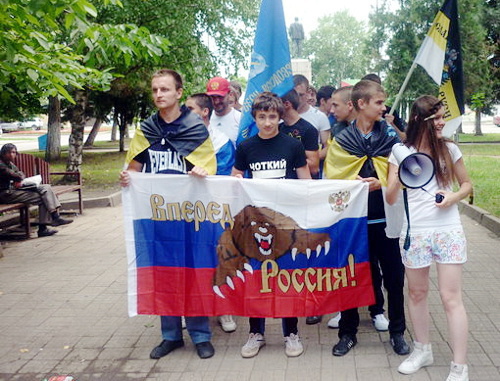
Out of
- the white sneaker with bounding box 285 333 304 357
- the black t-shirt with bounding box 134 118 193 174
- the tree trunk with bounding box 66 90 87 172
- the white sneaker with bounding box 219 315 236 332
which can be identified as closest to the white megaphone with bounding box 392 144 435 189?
Answer: the white sneaker with bounding box 285 333 304 357

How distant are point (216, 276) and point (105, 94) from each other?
2396cm

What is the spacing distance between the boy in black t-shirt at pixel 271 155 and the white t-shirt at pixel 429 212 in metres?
0.82

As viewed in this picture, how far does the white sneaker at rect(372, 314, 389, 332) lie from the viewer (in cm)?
528

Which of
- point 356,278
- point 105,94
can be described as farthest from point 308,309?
point 105,94

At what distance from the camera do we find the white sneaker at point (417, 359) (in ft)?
14.3

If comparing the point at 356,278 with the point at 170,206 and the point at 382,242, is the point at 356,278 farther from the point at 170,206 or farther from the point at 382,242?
the point at 170,206

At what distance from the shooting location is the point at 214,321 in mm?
5758

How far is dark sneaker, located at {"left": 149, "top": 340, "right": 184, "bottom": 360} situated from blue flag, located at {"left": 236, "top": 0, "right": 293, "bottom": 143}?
2.02 m

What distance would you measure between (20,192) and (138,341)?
5881 millimetres

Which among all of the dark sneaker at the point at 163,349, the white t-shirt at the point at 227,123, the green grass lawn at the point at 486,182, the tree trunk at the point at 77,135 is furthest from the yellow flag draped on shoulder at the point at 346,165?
the tree trunk at the point at 77,135

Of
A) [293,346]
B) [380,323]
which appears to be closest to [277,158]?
[293,346]

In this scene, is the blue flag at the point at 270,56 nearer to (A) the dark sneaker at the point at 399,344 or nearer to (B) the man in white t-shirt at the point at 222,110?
(B) the man in white t-shirt at the point at 222,110

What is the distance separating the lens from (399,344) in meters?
4.74

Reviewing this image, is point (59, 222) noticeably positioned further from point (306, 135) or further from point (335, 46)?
point (335, 46)
